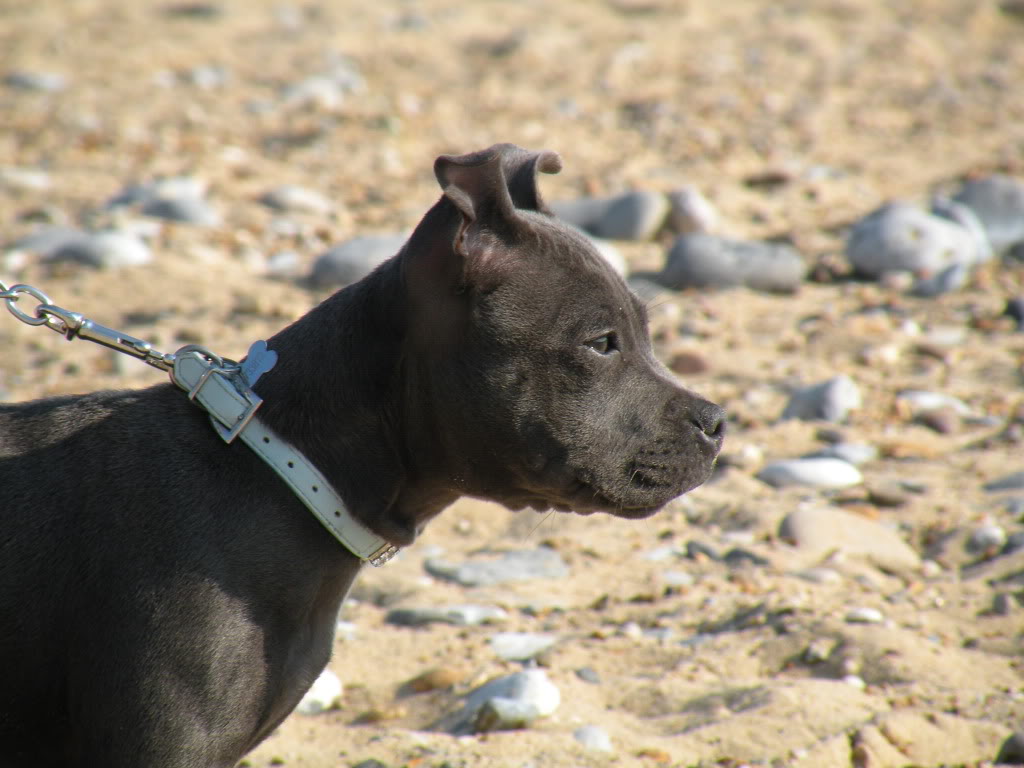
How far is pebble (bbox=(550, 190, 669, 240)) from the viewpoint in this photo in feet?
31.1

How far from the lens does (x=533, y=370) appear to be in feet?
11.6

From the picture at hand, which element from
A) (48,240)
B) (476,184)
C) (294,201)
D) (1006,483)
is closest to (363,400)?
(476,184)

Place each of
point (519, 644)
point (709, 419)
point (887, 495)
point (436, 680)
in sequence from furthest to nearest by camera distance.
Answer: point (887, 495) → point (519, 644) → point (436, 680) → point (709, 419)

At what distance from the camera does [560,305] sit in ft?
11.7

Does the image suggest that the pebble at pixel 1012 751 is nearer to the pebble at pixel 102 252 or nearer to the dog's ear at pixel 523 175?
the dog's ear at pixel 523 175

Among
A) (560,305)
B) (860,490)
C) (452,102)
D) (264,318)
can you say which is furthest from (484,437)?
(452,102)

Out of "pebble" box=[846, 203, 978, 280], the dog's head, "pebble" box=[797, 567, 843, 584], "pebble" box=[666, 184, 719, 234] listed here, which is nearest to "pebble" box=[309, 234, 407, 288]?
"pebble" box=[666, 184, 719, 234]

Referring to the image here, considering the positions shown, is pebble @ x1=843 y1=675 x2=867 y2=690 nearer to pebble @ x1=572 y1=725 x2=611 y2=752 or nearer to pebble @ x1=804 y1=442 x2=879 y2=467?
pebble @ x1=572 y1=725 x2=611 y2=752

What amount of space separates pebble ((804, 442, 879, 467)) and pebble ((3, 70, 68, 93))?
30.6 ft

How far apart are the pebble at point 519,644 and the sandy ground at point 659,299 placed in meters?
0.05

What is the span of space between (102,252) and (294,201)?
1.88 m

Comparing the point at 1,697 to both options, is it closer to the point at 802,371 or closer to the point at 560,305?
the point at 560,305

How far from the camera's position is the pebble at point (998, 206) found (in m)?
9.20

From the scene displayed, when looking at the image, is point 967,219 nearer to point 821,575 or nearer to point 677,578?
point 821,575
